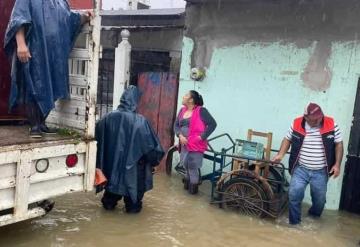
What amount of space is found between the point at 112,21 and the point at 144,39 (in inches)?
31.7

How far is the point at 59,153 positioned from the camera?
4.13 meters

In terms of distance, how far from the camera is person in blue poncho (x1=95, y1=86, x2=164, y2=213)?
529 cm

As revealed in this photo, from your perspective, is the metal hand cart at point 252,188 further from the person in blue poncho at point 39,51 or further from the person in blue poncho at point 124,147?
the person in blue poncho at point 39,51

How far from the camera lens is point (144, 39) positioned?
8875 mm

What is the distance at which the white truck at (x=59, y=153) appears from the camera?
12.5ft

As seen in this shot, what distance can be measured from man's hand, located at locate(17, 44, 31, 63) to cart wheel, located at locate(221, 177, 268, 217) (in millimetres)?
3161

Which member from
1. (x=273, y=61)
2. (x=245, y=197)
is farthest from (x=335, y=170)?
(x=273, y=61)

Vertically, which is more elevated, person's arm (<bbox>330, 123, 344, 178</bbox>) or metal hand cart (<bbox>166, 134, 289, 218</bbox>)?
person's arm (<bbox>330, 123, 344, 178</bbox>)

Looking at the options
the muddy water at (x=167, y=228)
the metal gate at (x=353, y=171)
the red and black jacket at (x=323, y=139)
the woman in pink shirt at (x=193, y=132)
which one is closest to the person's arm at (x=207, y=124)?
the woman in pink shirt at (x=193, y=132)

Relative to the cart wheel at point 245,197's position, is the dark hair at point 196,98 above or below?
above

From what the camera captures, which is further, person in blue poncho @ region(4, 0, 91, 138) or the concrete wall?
the concrete wall

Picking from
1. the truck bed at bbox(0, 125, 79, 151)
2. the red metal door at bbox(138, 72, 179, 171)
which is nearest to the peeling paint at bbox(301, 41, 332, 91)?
the red metal door at bbox(138, 72, 179, 171)

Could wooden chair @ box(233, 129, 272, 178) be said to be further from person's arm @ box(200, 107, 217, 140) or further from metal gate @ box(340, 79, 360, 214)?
metal gate @ box(340, 79, 360, 214)

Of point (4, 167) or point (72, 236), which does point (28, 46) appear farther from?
point (72, 236)
